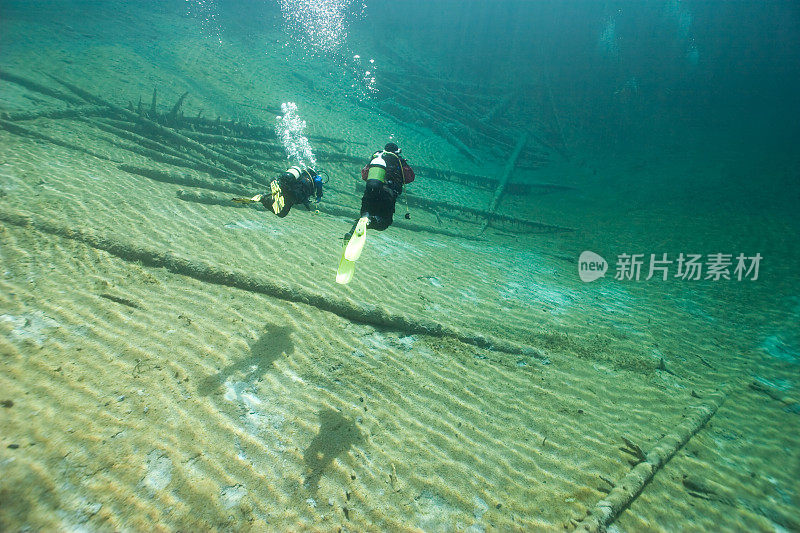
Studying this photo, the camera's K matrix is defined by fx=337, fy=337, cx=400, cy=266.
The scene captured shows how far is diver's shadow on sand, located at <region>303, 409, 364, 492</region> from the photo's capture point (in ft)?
9.72

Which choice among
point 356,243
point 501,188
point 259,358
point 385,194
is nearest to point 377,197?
point 385,194

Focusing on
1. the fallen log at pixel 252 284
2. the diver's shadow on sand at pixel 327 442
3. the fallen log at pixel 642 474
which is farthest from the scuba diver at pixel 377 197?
the fallen log at pixel 642 474

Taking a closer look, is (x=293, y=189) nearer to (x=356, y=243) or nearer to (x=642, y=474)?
(x=356, y=243)

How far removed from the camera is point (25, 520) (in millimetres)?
2158

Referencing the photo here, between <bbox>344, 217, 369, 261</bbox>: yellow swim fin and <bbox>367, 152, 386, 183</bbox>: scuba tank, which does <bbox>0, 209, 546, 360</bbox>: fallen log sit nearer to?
<bbox>344, 217, 369, 261</bbox>: yellow swim fin

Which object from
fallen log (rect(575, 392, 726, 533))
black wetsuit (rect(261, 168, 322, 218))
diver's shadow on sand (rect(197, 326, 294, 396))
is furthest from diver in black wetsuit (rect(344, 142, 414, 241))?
fallen log (rect(575, 392, 726, 533))

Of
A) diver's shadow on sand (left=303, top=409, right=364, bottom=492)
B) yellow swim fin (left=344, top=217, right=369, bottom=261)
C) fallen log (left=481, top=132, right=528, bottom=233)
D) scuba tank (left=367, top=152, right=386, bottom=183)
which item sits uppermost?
fallen log (left=481, top=132, right=528, bottom=233)

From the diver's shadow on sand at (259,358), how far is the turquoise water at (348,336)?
0.11ft

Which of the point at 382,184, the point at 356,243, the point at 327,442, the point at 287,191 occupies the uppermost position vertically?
the point at 382,184

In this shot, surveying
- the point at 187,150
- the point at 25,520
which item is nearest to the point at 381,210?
the point at 25,520

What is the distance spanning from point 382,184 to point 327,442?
130 inches

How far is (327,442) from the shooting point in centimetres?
322

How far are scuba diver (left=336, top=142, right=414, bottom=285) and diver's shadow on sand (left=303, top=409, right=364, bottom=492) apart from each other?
1.77m

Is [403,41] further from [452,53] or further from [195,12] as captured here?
[195,12]
